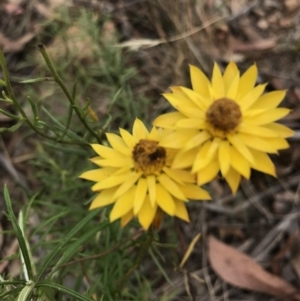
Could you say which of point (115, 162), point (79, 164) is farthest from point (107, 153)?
point (79, 164)

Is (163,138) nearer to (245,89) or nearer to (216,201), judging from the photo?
(245,89)

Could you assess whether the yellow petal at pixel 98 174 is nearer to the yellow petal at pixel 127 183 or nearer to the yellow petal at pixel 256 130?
the yellow petal at pixel 127 183

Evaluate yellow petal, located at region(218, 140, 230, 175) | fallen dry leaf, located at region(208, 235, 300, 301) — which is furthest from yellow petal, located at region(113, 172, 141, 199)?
fallen dry leaf, located at region(208, 235, 300, 301)

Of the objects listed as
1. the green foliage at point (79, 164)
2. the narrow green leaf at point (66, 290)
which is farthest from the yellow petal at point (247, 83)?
the narrow green leaf at point (66, 290)

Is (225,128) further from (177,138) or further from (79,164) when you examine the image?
(79,164)

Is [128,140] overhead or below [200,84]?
below

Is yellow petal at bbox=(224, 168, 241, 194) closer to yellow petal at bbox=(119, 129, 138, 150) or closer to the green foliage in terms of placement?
yellow petal at bbox=(119, 129, 138, 150)
